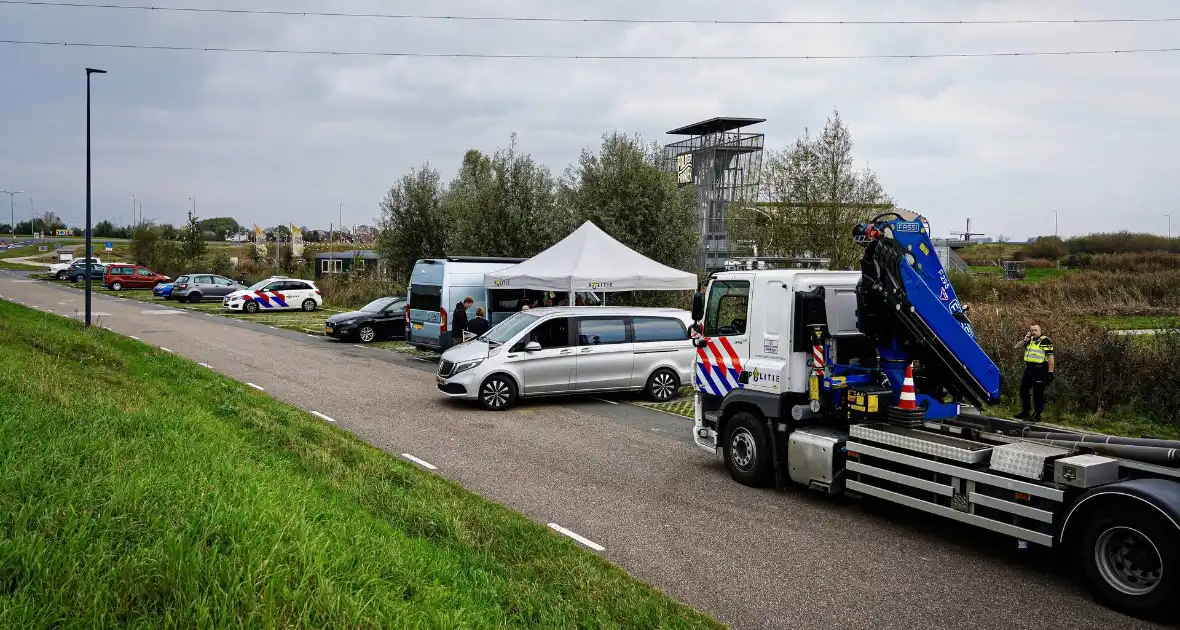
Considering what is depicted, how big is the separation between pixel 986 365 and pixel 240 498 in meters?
6.93

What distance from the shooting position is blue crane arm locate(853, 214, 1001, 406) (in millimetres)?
8102

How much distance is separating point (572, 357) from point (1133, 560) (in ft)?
32.6

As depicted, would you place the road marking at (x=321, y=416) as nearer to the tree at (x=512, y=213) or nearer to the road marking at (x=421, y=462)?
the road marking at (x=421, y=462)

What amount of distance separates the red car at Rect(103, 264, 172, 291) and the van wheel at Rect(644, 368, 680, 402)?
1760 inches

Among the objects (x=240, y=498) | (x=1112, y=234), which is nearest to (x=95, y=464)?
(x=240, y=498)

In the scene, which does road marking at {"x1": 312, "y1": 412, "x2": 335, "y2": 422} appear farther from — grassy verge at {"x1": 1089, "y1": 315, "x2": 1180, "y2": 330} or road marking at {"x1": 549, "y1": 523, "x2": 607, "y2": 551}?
grassy verge at {"x1": 1089, "y1": 315, "x2": 1180, "y2": 330}

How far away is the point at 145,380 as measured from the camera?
12359 mm

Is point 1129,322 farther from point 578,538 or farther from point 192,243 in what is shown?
point 192,243

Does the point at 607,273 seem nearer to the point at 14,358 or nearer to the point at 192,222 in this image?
the point at 14,358

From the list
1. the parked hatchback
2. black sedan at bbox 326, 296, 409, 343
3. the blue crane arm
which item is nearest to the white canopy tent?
black sedan at bbox 326, 296, 409, 343

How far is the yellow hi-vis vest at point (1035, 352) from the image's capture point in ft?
41.3

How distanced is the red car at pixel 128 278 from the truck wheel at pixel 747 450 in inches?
1961

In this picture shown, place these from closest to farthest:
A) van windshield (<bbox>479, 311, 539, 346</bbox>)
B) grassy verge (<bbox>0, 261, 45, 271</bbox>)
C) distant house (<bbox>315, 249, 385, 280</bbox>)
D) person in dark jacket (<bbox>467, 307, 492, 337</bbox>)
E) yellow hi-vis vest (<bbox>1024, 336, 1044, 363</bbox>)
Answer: yellow hi-vis vest (<bbox>1024, 336, 1044, 363</bbox>), van windshield (<bbox>479, 311, 539, 346</bbox>), person in dark jacket (<bbox>467, 307, 492, 337</bbox>), distant house (<bbox>315, 249, 385, 280</bbox>), grassy verge (<bbox>0, 261, 45, 271</bbox>)

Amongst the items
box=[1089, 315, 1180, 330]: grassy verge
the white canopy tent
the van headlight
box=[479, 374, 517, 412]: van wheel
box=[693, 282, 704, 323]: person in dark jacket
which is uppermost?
the white canopy tent
